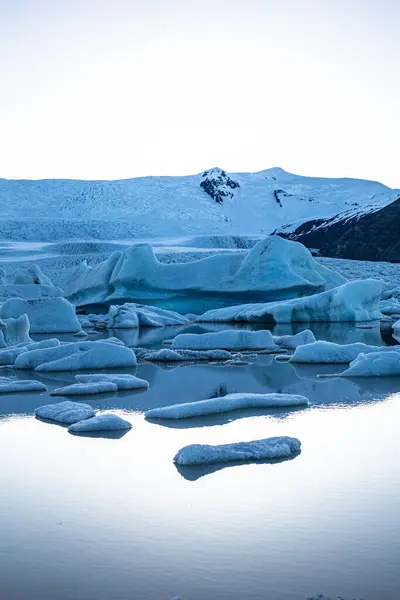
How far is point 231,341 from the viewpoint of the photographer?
9.94 metres

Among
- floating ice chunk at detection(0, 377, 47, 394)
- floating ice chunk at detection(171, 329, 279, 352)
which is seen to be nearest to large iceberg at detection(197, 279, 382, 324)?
floating ice chunk at detection(171, 329, 279, 352)

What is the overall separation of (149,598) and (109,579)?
0.21 metres

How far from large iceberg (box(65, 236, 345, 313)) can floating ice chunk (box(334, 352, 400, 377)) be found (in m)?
8.00

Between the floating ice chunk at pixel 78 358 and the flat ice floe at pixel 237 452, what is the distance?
149 inches

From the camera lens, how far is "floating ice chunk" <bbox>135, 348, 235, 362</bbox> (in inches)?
352

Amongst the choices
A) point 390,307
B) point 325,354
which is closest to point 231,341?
point 325,354

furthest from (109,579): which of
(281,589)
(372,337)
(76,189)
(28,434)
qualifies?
(76,189)

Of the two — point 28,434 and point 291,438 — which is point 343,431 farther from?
point 28,434

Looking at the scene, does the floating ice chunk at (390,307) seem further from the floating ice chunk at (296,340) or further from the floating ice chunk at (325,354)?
the floating ice chunk at (325,354)

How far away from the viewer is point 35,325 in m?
12.5

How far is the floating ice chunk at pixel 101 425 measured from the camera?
4969 millimetres

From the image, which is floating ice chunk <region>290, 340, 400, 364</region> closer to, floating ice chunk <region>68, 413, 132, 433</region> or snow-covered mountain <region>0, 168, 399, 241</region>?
floating ice chunk <region>68, 413, 132, 433</region>

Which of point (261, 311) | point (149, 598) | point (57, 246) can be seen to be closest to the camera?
point (149, 598)

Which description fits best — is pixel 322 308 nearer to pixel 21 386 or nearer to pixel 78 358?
pixel 78 358
